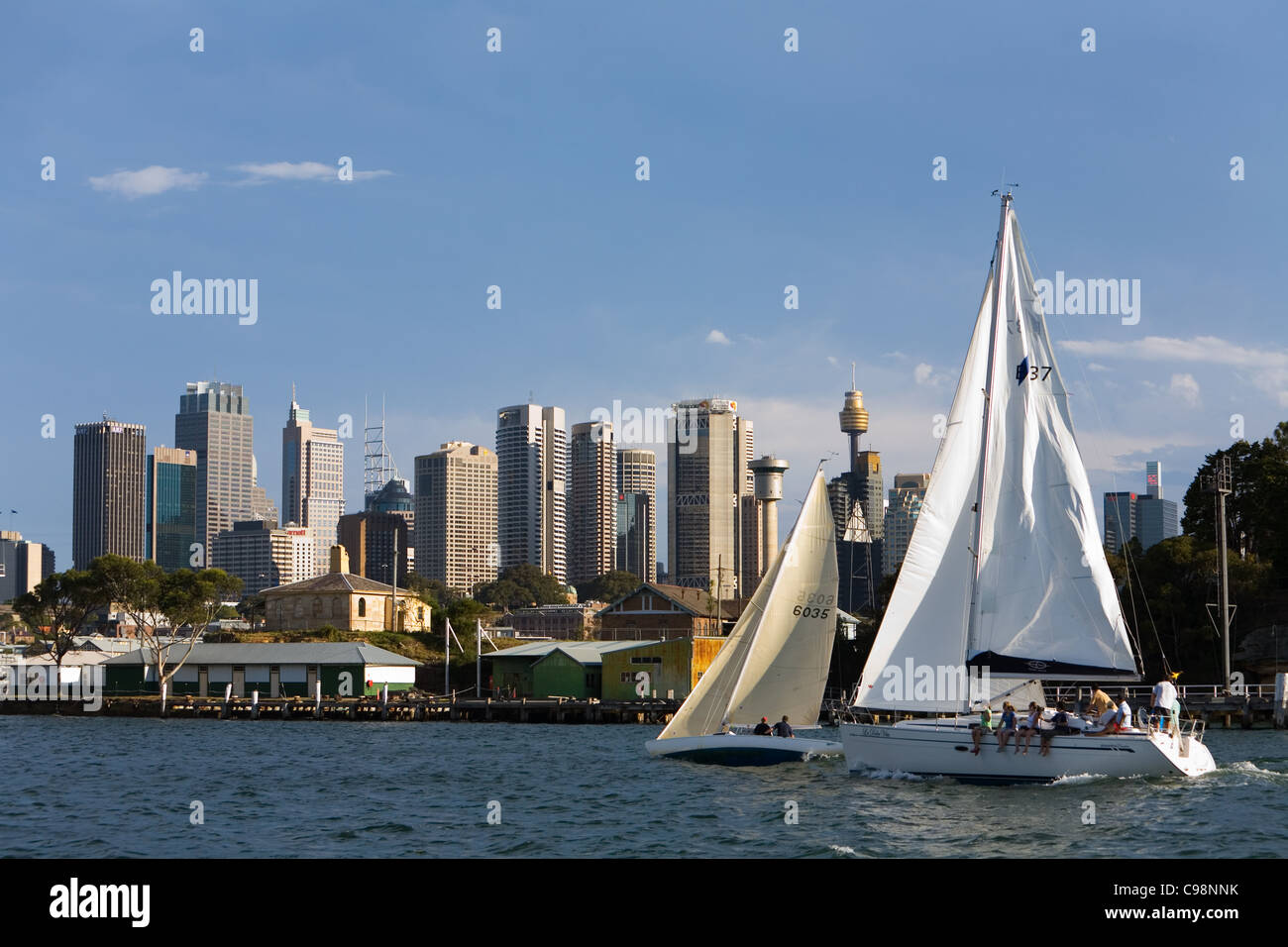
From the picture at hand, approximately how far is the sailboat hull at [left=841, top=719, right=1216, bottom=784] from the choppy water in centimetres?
33

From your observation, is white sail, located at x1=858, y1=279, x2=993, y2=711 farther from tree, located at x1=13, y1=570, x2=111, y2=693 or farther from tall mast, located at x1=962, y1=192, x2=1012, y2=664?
tree, located at x1=13, y1=570, x2=111, y2=693

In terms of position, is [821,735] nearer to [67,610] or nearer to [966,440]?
[966,440]

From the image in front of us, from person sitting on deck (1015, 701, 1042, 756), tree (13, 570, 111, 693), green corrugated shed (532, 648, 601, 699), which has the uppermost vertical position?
tree (13, 570, 111, 693)

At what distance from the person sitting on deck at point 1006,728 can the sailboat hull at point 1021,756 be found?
133mm

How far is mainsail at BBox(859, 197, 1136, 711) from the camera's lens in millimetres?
32688

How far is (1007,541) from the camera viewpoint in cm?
3334

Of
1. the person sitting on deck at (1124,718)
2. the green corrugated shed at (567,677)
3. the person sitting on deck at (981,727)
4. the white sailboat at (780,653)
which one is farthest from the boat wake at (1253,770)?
the green corrugated shed at (567,677)

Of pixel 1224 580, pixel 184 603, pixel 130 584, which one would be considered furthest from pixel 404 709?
pixel 1224 580

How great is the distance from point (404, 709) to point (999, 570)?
5554 centimetres

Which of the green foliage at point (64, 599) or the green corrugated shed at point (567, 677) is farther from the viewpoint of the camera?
the green foliage at point (64, 599)

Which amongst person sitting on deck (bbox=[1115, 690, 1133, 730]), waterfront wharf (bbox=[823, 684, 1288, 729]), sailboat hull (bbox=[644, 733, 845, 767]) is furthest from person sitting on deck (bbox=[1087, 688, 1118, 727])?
waterfront wharf (bbox=[823, 684, 1288, 729])

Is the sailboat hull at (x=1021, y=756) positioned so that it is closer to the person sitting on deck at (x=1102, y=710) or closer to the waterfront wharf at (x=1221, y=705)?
the person sitting on deck at (x=1102, y=710)

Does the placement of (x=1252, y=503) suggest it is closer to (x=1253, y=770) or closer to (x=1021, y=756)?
(x=1253, y=770)

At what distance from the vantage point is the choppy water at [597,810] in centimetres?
2444
